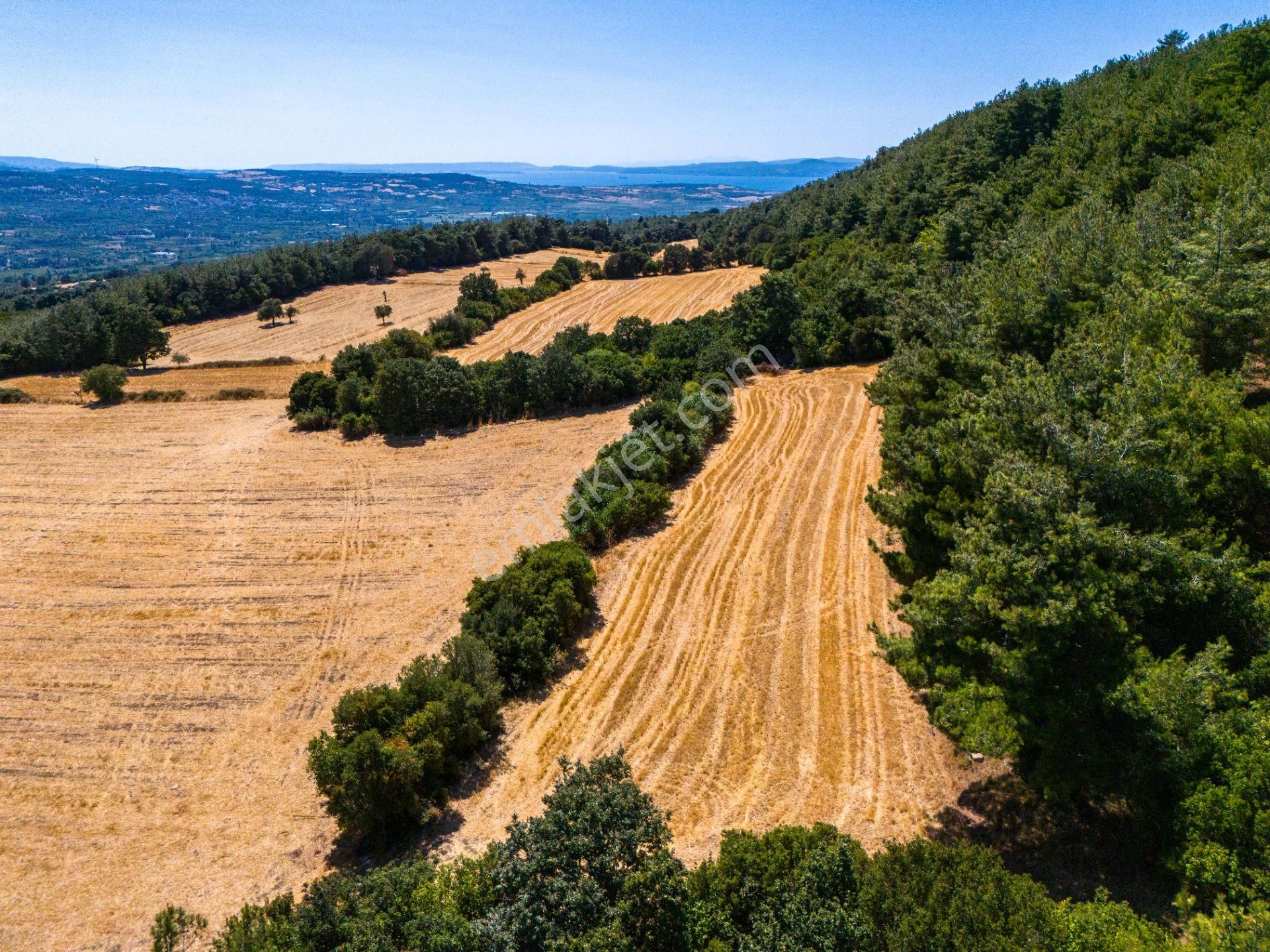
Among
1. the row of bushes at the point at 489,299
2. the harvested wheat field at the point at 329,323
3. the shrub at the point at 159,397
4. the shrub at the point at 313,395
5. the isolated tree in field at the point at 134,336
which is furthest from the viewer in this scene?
the harvested wheat field at the point at 329,323

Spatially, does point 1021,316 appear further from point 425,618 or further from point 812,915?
point 425,618

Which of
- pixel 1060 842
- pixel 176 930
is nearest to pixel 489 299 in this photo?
pixel 176 930

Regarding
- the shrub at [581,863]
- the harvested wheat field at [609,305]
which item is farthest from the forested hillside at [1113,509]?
the harvested wheat field at [609,305]

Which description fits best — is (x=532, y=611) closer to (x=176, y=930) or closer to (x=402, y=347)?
(x=176, y=930)

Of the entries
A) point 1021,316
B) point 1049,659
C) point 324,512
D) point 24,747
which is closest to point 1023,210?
point 1021,316

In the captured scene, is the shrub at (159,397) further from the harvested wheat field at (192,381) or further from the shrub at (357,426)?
the shrub at (357,426)

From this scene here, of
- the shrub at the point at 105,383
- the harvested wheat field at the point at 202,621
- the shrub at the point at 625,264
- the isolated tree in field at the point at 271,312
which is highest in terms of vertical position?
the shrub at the point at 625,264

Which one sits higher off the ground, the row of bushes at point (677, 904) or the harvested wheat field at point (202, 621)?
the row of bushes at point (677, 904)

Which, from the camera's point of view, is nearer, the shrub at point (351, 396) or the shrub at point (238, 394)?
the shrub at point (351, 396)
